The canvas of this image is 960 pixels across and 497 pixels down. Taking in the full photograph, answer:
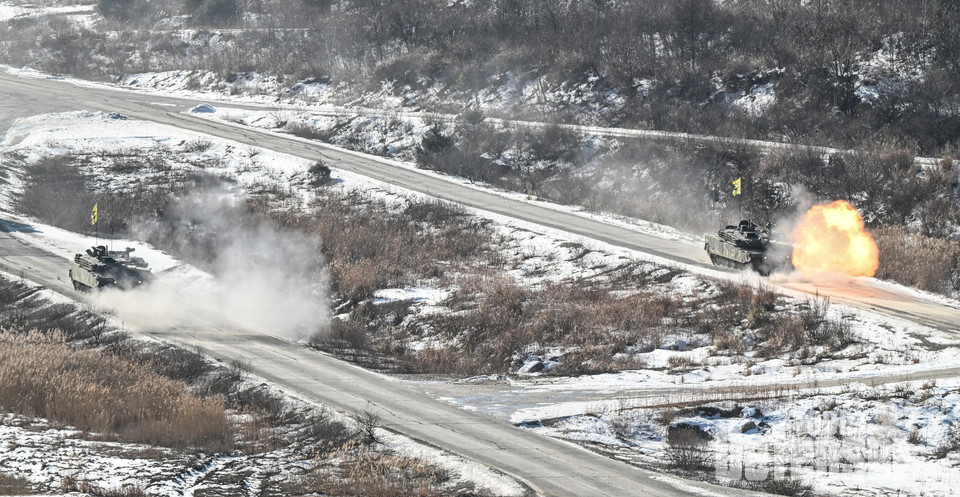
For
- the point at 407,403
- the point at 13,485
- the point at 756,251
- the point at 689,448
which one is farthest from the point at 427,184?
the point at 13,485

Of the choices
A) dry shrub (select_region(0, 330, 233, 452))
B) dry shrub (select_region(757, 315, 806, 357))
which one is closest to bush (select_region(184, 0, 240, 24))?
dry shrub (select_region(0, 330, 233, 452))

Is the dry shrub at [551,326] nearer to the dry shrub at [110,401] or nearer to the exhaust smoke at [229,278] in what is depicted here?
the exhaust smoke at [229,278]

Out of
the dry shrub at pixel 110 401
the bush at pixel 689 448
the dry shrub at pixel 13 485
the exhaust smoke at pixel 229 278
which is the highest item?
the dry shrub at pixel 13 485

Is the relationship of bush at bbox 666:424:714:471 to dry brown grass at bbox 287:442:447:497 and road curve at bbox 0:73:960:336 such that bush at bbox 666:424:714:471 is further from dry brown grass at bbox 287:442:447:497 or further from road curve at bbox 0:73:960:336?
road curve at bbox 0:73:960:336

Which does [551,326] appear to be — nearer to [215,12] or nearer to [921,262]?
[921,262]

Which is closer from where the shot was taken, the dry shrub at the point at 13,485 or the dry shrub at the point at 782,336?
the dry shrub at the point at 13,485

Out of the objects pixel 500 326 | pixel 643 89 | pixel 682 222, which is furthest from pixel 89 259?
pixel 643 89

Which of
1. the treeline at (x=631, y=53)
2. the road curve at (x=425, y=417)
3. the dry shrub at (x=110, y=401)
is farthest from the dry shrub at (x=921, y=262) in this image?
the dry shrub at (x=110, y=401)
